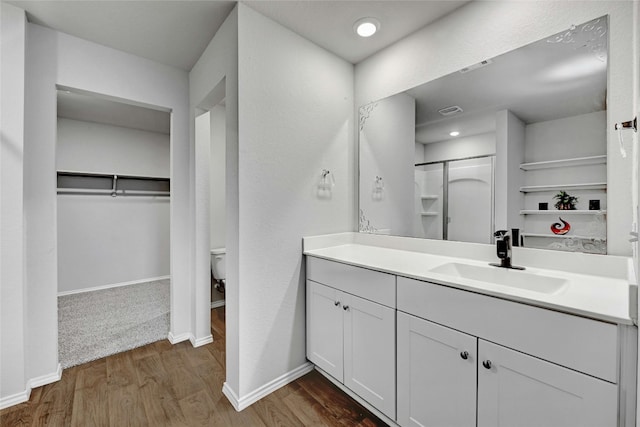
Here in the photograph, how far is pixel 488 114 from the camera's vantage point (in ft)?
5.33

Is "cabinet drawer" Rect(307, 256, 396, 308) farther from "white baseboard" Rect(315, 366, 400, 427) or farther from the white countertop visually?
"white baseboard" Rect(315, 366, 400, 427)

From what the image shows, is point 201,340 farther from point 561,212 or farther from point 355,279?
point 561,212

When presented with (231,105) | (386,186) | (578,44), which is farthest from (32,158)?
(578,44)

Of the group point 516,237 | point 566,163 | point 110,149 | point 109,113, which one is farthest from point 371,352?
point 110,149

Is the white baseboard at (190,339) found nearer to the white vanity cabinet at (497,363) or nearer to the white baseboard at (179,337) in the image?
the white baseboard at (179,337)

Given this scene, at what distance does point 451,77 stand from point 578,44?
58 cm

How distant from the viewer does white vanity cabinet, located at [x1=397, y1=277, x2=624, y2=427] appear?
2.89ft

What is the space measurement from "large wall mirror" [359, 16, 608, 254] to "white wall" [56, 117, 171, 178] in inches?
142

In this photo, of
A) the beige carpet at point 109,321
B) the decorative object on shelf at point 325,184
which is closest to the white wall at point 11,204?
the beige carpet at point 109,321

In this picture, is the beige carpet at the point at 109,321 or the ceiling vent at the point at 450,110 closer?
the ceiling vent at the point at 450,110

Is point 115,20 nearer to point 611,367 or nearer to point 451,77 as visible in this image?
point 451,77

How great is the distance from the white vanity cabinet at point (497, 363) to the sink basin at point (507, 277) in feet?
1.07

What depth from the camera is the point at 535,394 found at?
993 millimetres

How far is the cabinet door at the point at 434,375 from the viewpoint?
1165 mm
